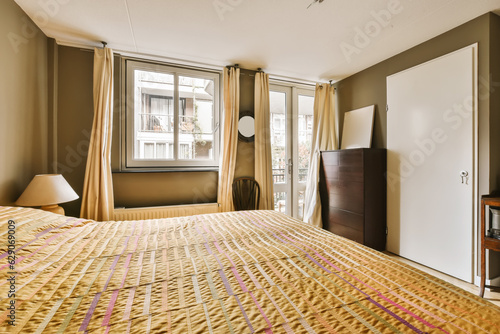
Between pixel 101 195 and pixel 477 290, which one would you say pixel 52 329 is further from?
pixel 477 290

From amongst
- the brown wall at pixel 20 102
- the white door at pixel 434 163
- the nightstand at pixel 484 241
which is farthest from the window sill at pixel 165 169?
the nightstand at pixel 484 241

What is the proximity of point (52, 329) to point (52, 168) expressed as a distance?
265cm

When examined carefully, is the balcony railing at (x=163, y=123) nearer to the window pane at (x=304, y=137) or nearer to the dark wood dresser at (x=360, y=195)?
the window pane at (x=304, y=137)

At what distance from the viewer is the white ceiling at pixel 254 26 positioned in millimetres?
2018

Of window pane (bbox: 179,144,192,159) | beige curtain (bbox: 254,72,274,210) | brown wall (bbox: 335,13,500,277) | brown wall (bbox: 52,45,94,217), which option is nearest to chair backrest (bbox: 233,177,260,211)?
beige curtain (bbox: 254,72,274,210)

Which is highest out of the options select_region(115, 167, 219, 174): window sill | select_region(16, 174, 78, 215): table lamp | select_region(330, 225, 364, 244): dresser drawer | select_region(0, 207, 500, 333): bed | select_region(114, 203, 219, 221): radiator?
select_region(115, 167, 219, 174): window sill

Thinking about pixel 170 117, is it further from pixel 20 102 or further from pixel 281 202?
pixel 281 202

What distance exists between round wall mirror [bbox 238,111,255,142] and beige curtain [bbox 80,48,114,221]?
65.5 inches

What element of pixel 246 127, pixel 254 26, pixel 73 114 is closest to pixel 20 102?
pixel 73 114

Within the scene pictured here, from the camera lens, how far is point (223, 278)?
0.97m

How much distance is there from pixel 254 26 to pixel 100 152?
→ 220 cm

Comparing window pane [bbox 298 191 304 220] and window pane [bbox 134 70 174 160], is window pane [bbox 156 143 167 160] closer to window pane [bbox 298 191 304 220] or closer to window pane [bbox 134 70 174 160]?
window pane [bbox 134 70 174 160]

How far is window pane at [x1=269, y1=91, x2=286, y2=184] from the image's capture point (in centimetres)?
378

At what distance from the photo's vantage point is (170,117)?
3160mm
